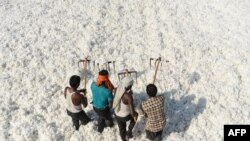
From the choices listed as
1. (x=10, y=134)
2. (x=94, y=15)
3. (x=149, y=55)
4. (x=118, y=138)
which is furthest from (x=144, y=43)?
(x=10, y=134)

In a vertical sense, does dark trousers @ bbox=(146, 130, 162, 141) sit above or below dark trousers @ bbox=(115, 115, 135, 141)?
below

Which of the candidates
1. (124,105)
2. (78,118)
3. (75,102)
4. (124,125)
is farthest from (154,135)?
(75,102)

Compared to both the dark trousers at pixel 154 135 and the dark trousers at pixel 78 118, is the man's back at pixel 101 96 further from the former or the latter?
the dark trousers at pixel 154 135

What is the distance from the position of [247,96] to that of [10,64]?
9.44 metres

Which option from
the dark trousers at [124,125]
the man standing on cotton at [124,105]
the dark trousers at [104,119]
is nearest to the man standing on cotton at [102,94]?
the dark trousers at [104,119]

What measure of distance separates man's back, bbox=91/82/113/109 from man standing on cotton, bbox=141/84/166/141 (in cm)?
113

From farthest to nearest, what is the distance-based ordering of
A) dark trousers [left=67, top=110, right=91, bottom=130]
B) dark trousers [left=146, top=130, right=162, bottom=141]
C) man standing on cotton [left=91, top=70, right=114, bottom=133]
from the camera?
dark trousers [left=146, top=130, right=162, bottom=141] → dark trousers [left=67, top=110, right=91, bottom=130] → man standing on cotton [left=91, top=70, right=114, bottom=133]

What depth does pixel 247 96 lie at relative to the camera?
15.4 meters

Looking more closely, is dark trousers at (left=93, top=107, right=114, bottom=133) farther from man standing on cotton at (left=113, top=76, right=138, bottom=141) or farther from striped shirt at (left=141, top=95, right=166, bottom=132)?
striped shirt at (left=141, top=95, right=166, bottom=132)

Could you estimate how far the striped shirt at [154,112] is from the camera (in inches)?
487

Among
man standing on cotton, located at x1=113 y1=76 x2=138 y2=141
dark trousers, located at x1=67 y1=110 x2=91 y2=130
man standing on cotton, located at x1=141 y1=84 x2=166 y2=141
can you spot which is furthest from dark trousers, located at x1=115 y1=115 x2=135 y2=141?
dark trousers, located at x1=67 y1=110 x2=91 y2=130

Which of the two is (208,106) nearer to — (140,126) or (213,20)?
(140,126)

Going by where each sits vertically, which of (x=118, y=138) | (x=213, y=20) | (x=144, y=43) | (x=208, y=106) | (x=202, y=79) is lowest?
Answer: (x=118, y=138)

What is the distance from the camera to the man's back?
12.6 meters
